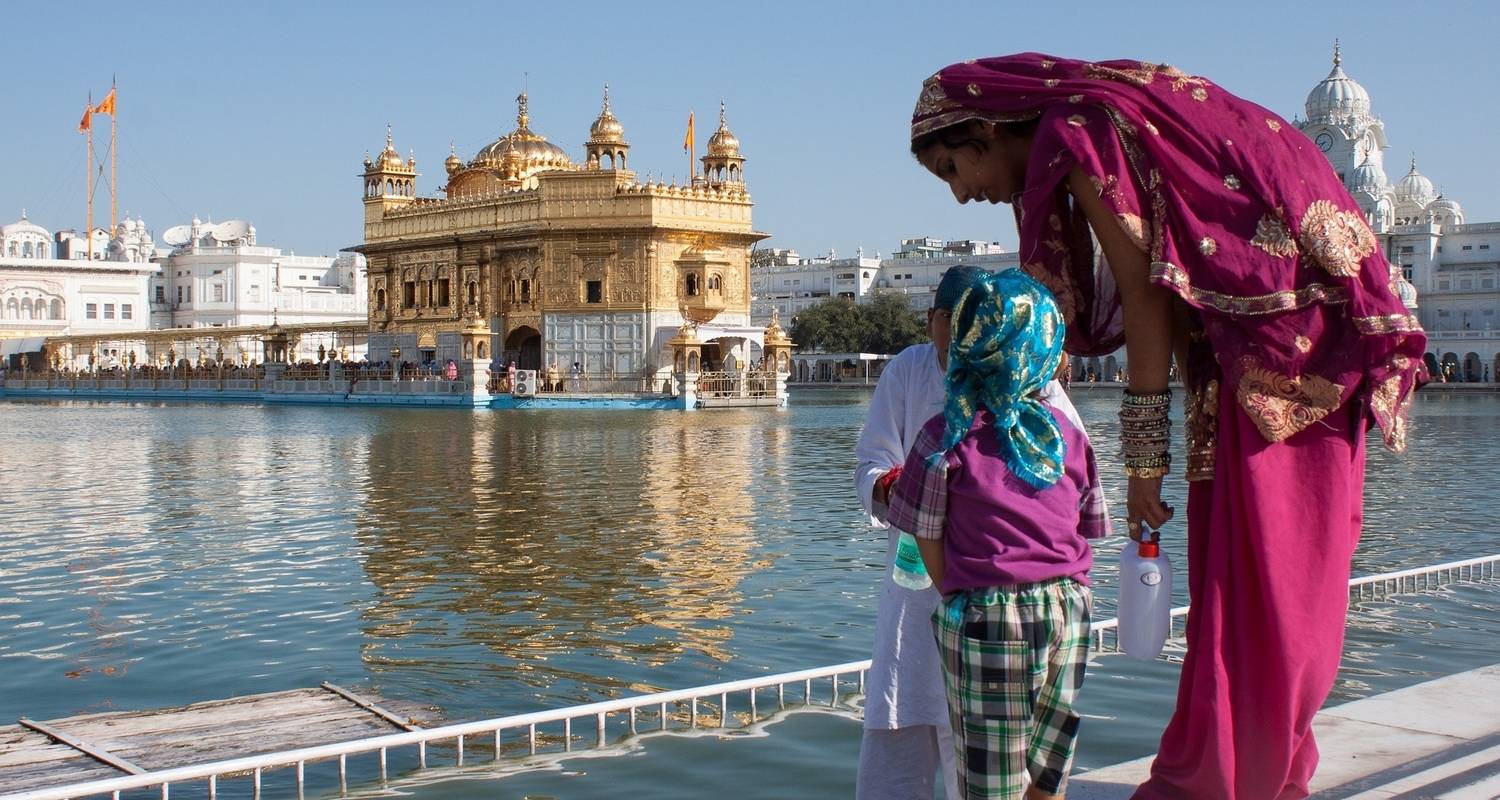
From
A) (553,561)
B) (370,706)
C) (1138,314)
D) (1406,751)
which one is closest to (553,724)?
(370,706)

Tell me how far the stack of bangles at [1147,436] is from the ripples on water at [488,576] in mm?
2345

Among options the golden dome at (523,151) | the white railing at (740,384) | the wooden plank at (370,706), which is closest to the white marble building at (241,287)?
the golden dome at (523,151)

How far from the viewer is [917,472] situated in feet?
9.57

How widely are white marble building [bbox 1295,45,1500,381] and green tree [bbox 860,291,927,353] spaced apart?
Result: 21327mm

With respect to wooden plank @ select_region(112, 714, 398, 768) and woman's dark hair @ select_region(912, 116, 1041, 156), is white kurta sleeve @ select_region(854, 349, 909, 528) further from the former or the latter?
wooden plank @ select_region(112, 714, 398, 768)

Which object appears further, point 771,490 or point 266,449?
point 266,449

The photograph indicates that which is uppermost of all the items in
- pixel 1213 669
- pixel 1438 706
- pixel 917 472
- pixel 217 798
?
pixel 917 472

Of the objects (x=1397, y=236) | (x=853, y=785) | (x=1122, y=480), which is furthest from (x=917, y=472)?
(x=1397, y=236)

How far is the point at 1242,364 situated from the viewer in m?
3.00

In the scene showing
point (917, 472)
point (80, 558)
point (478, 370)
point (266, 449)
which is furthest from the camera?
point (478, 370)

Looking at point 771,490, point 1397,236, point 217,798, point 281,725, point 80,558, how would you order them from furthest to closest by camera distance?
1. point 1397,236
2. point 771,490
3. point 80,558
4. point 281,725
5. point 217,798

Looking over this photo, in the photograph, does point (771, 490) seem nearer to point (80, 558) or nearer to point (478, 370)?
point (80, 558)

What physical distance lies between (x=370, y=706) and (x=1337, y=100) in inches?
3346

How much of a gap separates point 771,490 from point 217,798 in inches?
415
